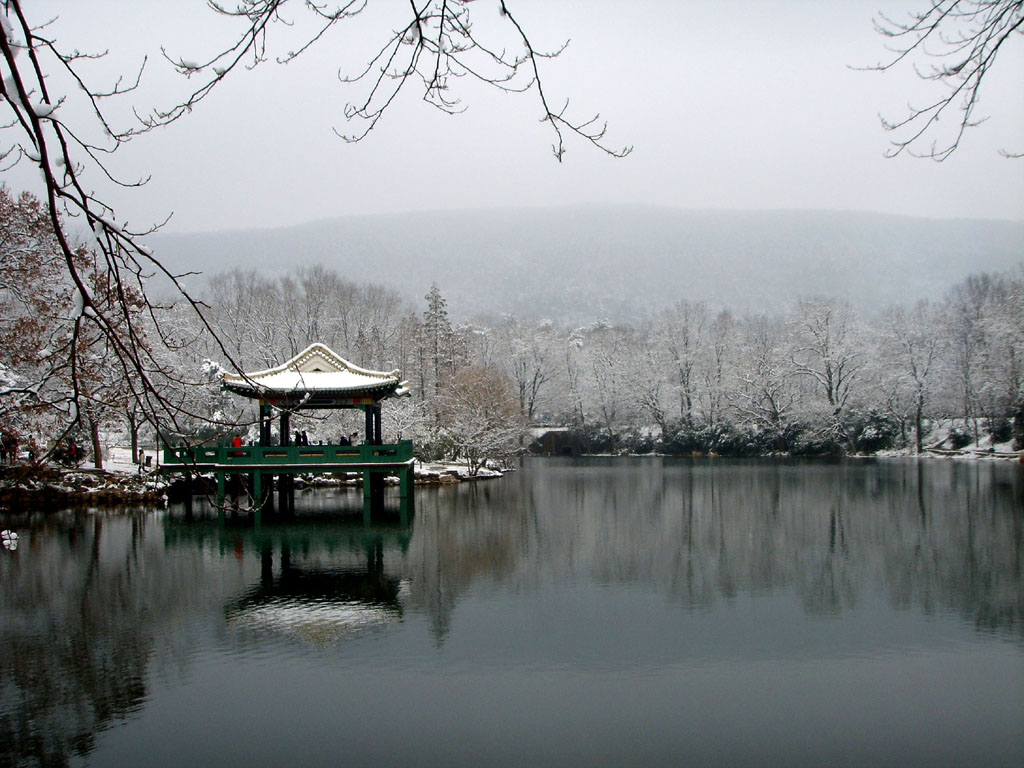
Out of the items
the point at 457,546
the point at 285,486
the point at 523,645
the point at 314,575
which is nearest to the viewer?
the point at 523,645

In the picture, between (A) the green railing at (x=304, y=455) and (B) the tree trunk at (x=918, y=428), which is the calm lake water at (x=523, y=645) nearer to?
(A) the green railing at (x=304, y=455)

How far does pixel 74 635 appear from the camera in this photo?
341 inches

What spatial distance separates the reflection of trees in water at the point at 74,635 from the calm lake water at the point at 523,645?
4 cm

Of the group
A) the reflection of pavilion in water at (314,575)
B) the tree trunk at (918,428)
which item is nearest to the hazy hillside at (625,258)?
the tree trunk at (918,428)

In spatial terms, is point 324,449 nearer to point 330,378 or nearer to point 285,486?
point 330,378

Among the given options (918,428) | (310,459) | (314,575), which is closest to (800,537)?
(314,575)

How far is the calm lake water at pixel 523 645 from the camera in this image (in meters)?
6.00

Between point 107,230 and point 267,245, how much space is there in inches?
4397

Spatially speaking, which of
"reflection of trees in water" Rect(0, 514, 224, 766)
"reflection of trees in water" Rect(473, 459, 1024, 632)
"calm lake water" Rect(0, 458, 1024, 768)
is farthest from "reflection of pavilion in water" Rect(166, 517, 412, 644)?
"reflection of trees in water" Rect(473, 459, 1024, 632)

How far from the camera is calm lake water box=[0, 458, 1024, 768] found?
600 cm

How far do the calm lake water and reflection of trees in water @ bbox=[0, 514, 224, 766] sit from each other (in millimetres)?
36

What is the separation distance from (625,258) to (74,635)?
109378 mm

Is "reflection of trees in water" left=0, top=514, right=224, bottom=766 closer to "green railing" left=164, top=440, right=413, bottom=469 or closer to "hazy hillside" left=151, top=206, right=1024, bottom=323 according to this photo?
"green railing" left=164, top=440, right=413, bottom=469

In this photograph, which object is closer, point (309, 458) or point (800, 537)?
point (800, 537)
